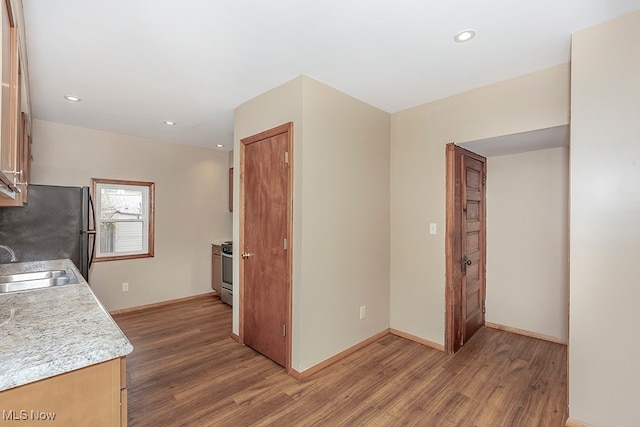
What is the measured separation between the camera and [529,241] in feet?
10.9

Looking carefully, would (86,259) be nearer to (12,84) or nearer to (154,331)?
(154,331)

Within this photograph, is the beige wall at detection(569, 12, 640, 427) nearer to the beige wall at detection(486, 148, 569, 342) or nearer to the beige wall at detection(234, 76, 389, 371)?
the beige wall at detection(486, 148, 569, 342)

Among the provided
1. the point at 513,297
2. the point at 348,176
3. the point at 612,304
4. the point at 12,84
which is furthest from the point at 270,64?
the point at 513,297

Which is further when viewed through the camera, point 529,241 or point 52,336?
point 529,241

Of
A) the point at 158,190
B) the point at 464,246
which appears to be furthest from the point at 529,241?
the point at 158,190

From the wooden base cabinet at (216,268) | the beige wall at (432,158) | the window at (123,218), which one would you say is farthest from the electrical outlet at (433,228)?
the window at (123,218)

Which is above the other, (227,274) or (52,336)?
(52,336)

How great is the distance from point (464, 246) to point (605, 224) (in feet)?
4.47

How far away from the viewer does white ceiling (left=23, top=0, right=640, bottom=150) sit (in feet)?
5.44

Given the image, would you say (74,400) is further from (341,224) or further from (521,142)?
(521,142)

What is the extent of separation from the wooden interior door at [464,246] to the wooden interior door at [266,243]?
1.57 metres

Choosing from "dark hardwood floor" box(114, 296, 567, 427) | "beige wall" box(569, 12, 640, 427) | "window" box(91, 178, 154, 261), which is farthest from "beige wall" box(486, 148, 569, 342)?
"window" box(91, 178, 154, 261)

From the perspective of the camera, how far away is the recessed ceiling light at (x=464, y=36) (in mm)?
1861

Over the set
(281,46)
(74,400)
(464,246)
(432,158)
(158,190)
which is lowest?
(74,400)
